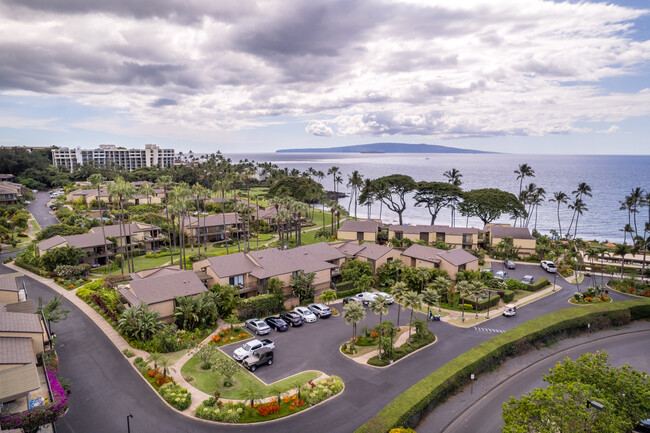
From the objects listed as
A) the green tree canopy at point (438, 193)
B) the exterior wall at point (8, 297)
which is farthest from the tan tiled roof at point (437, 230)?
the exterior wall at point (8, 297)

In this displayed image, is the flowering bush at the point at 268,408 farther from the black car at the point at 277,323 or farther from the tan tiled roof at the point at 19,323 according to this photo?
the tan tiled roof at the point at 19,323

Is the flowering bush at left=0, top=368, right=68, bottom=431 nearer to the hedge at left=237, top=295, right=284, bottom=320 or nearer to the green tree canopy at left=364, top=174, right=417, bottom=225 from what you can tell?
the hedge at left=237, top=295, right=284, bottom=320

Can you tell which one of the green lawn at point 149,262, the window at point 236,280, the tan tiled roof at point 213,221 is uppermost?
the tan tiled roof at point 213,221

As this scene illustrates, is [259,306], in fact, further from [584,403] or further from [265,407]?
[584,403]

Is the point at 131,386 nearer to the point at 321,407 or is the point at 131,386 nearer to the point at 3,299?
the point at 321,407

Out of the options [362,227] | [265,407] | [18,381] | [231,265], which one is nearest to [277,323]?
[231,265]
